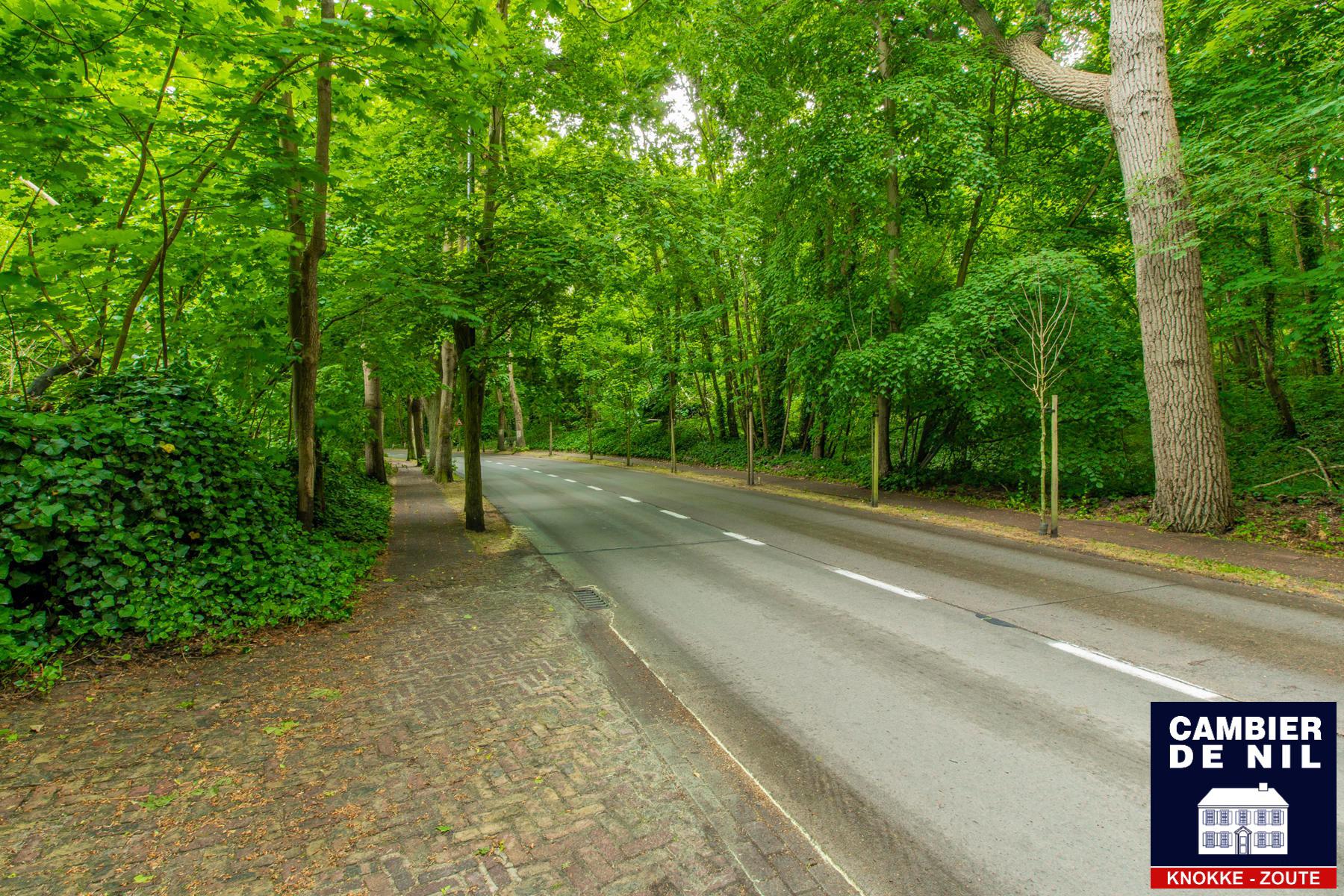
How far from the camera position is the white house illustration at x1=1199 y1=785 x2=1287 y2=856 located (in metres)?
2.78

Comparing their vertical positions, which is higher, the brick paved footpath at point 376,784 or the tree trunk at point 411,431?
the tree trunk at point 411,431

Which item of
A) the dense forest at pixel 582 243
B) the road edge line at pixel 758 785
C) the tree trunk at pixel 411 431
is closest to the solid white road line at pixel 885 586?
the road edge line at pixel 758 785

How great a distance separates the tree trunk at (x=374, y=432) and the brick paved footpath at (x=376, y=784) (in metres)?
13.7

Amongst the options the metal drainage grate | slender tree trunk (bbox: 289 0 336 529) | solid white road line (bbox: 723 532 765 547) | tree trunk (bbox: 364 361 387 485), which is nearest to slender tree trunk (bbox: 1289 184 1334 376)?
solid white road line (bbox: 723 532 765 547)

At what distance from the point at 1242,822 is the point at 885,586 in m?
4.21

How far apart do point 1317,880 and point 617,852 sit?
2884 millimetres

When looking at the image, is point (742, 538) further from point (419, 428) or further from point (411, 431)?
point (411, 431)

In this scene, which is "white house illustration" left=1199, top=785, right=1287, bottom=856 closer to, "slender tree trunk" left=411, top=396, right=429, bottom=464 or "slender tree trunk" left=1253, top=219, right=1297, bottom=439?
"slender tree trunk" left=1253, top=219, right=1297, bottom=439

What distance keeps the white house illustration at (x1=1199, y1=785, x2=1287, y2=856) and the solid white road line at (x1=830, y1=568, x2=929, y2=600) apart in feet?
11.7

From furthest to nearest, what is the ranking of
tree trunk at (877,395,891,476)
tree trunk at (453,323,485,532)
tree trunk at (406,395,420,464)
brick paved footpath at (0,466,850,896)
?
tree trunk at (406,395,420,464) → tree trunk at (877,395,891,476) → tree trunk at (453,323,485,532) → brick paved footpath at (0,466,850,896)

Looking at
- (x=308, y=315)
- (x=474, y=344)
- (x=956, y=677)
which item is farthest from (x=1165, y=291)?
(x=308, y=315)

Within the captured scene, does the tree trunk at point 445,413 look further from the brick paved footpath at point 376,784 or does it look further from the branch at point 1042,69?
the branch at point 1042,69

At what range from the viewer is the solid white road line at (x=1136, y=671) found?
13.7 feet

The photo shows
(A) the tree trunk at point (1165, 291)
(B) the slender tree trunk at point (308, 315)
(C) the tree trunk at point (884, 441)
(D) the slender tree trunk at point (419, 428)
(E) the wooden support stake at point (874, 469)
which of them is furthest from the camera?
(D) the slender tree trunk at point (419, 428)
